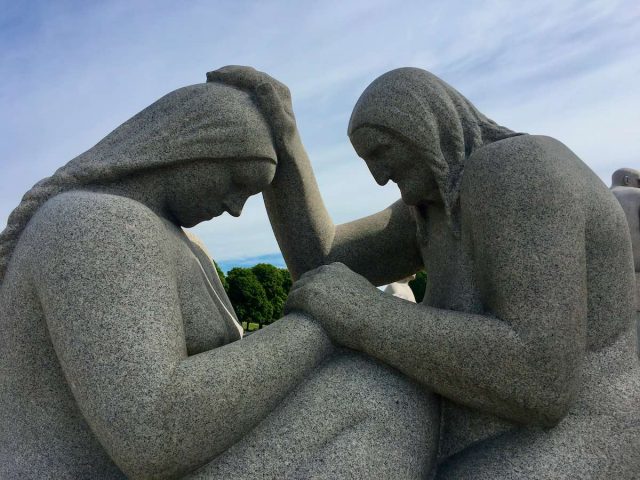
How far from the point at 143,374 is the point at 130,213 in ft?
2.30

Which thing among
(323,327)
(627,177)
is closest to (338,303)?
(323,327)

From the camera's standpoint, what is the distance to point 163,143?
2.84 metres

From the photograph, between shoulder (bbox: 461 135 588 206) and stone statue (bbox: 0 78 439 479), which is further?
shoulder (bbox: 461 135 588 206)

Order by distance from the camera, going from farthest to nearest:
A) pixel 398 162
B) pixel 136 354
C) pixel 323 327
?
pixel 398 162, pixel 323 327, pixel 136 354

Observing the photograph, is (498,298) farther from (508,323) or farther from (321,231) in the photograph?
(321,231)

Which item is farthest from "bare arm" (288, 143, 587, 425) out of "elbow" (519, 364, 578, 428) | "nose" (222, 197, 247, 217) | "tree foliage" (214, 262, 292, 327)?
"tree foliage" (214, 262, 292, 327)

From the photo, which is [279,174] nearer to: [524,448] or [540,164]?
[540,164]

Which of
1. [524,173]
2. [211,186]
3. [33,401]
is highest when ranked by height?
[211,186]

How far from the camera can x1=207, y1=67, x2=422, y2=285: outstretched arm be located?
3619 mm

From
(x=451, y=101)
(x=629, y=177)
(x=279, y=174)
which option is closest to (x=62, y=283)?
(x=279, y=174)

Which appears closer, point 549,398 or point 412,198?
point 549,398

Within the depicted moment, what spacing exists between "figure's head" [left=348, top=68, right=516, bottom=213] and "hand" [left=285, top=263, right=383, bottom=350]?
2.12ft

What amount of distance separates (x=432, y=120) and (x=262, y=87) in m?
0.91

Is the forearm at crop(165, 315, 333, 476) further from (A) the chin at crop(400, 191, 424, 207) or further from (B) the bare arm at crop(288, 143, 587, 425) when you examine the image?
(A) the chin at crop(400, 191, 424, 207)
